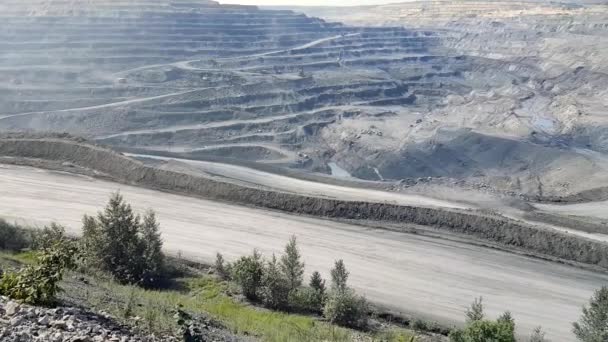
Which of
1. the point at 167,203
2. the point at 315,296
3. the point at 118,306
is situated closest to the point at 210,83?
the point at 167,203

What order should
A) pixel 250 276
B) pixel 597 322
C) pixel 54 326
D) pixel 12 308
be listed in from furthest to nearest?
1. pixel 250 276
2. pixel 597 322
3. pixel 12 308
4. pixel 54 326

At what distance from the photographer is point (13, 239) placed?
2456 cm

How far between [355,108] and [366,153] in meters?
16.6

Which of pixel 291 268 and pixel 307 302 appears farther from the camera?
pixel 291 268

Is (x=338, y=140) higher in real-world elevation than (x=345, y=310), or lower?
higher

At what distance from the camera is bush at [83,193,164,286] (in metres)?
21.8

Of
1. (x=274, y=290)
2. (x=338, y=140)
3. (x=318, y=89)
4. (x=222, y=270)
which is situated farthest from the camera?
(x=318, y=89)

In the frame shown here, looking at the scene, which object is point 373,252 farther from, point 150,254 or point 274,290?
point 150,254

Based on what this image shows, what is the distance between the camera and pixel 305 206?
35.9m

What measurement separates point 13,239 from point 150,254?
6404 mm

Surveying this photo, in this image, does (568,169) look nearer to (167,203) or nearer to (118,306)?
(167,203)

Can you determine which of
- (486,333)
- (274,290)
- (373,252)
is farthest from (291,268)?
(373,252)

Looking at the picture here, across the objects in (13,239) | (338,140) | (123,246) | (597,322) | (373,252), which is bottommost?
(13,239)

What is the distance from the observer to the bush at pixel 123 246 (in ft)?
71.4
